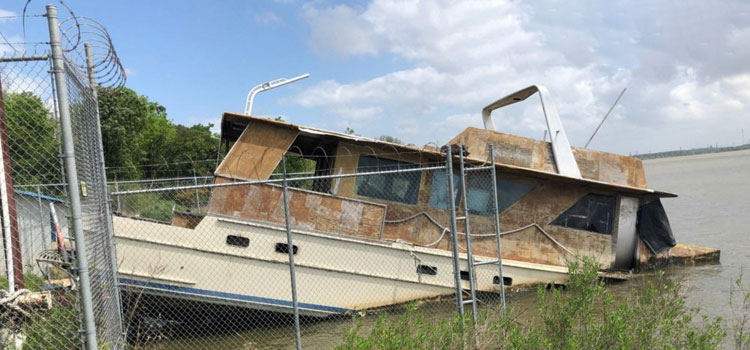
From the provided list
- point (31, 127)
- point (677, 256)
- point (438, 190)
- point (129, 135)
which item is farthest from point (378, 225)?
point (129, 135)

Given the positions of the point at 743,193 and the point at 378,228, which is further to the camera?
the point at 743,193

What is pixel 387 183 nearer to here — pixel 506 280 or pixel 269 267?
pixel 269 267

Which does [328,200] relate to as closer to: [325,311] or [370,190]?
[370,190]

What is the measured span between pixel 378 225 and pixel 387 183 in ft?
3.22

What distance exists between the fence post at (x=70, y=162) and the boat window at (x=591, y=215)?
364 inches

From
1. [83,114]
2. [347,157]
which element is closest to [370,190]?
[347,157]

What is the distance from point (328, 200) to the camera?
9.93 metres

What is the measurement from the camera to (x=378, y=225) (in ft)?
33.4

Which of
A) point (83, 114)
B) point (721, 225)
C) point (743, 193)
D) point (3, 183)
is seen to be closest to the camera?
point (3, 183)

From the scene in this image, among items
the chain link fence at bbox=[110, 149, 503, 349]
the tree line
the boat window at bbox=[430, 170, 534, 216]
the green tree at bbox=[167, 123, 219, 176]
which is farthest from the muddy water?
the green tree at bbox=[167, 123, 219, 176]

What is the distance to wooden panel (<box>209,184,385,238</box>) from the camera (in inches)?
374

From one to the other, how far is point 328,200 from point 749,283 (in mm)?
9455

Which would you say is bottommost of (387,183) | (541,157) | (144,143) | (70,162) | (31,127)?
(387,183)

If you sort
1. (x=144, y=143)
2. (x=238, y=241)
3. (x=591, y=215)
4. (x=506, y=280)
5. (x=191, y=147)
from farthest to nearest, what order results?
(x=144, y=143) < (x=191, y=147) < (x=591, y=215) < (x=506, y=280) < (x=238, y=241)
